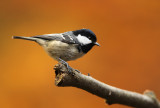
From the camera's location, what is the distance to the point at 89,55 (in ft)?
8.80

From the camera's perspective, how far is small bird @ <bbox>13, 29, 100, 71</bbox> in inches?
64.2

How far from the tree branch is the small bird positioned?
0.33 m

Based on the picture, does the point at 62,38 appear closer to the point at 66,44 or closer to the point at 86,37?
the point at 66,44

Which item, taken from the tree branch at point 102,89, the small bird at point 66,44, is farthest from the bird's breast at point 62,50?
the tree branch at point 102,89

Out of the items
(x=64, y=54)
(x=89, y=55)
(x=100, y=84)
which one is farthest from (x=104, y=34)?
(x=100, y=84)

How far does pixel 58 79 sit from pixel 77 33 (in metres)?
0.61

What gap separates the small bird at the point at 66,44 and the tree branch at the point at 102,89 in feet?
1.09

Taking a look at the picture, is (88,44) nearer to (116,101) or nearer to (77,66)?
(116,101)

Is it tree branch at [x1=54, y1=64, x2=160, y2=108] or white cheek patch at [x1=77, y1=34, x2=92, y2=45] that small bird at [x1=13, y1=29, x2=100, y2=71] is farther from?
tree branch at [x1=54, y1=64, x2=160, y2=108]

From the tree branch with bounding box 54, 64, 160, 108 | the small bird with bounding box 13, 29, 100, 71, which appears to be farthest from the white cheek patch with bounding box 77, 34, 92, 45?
the tree branch with bounding box 54, 64, 160, 108

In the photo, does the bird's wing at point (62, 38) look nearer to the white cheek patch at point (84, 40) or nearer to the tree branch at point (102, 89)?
the white cheek patch at point (84, 40)

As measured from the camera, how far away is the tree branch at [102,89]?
126 cm

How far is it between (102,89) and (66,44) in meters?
0.47

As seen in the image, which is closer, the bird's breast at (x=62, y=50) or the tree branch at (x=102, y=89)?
the tree branch at (x=102, y=89)
